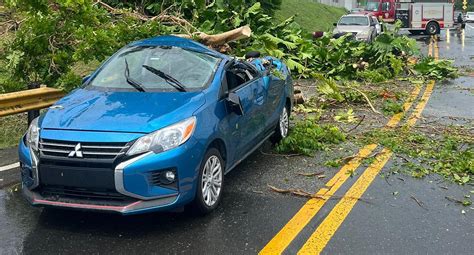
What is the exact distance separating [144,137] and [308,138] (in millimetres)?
3472

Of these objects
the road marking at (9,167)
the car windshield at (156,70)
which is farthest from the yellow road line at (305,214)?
the road marking at (9,167)

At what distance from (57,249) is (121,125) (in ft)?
3.67

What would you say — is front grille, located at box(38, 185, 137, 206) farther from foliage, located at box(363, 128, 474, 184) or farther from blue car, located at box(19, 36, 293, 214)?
foliage, located at box(363, 128, 474, 184)

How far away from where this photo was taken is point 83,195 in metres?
4.51

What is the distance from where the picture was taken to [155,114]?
15.7 ft

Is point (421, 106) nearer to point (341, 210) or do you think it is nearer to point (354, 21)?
point (341, 210)

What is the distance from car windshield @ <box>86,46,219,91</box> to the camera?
5562 millimetres

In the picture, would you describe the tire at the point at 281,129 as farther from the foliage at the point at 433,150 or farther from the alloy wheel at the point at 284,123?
the foliage at the point at 433,150

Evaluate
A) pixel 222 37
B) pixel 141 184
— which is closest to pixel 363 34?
pixel 222 37

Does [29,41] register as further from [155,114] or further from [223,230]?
[223,230]

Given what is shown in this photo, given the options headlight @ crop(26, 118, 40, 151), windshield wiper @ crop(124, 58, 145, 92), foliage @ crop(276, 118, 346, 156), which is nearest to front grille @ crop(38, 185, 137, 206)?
headlight @ crop(26, 118, 40, 151)

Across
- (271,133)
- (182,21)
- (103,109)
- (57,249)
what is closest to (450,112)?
(271,133)

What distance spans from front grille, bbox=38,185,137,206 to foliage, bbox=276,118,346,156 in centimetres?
313

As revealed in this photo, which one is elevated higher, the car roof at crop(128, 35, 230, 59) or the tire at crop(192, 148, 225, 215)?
the car roof at crop(128, 35, 230, 59)
